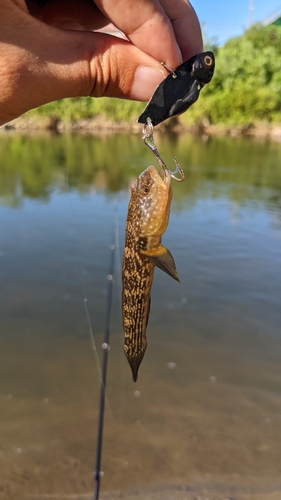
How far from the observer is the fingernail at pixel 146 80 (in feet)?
5.45

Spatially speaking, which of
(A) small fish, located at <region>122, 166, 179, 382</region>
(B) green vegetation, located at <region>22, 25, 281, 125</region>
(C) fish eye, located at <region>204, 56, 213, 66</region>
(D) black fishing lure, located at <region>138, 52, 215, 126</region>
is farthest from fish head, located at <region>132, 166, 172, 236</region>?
(B) green vegetation, located at <region>22, 25, 281, 125</region>

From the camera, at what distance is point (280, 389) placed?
13.1 ft

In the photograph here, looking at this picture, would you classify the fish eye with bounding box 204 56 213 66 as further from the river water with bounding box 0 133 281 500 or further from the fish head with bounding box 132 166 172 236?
the river water with bounding box 0 133 281 500

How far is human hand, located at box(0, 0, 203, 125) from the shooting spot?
152cm

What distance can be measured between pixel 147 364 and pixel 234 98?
110 ft

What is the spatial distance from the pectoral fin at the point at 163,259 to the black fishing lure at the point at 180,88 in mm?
576

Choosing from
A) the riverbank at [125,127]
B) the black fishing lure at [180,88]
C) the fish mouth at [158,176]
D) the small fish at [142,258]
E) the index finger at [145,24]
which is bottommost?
the small fish at [142,258]

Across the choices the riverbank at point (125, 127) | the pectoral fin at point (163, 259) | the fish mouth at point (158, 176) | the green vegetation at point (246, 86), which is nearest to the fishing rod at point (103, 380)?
the pectoral fin at point (163, 259)

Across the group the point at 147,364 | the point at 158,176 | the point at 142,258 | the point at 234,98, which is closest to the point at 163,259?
the point at 142,258

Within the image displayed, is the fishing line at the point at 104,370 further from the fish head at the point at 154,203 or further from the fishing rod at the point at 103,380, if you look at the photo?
the fish head at the point at 154,203

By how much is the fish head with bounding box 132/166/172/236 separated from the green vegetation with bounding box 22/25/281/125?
27120 mm

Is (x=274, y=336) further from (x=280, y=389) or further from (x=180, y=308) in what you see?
(x=180, y=308)

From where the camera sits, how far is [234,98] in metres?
33.4

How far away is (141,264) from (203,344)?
3.08m
